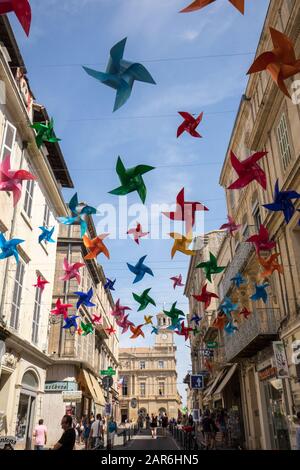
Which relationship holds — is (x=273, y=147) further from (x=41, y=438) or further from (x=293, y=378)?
(x=41, y=438)

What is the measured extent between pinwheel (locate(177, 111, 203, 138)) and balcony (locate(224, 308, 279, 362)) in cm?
802

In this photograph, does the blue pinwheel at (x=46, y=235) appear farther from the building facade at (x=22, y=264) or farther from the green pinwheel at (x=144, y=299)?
the green pinwheel at (x=144, y=299)

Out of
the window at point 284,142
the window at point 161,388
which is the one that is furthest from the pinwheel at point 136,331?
the window at point 161,388

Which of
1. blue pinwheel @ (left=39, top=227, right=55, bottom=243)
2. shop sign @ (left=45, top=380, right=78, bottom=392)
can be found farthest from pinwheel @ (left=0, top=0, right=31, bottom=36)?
shop sign @ (left=45, top=380, right=78, bottom=392)

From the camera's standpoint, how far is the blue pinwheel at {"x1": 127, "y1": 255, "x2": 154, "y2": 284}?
1255cm

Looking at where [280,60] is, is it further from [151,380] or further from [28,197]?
[151,380]

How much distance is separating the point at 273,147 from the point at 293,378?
7513 millimetres

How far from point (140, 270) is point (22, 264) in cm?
413

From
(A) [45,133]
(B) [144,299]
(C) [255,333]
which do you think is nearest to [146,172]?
(A) [45,133]

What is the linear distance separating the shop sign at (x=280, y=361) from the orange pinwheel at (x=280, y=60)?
28.7ft

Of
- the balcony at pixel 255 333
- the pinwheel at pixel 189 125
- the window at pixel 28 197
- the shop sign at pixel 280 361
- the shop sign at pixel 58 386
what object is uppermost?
the window at pixel 28 197

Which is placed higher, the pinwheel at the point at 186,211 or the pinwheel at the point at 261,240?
the pinwheel at the point at 261,240

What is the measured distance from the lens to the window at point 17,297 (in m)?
12.9

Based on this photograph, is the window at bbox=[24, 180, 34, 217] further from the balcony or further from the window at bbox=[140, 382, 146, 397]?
the window at bbox=[140, 382, 146, 397]
